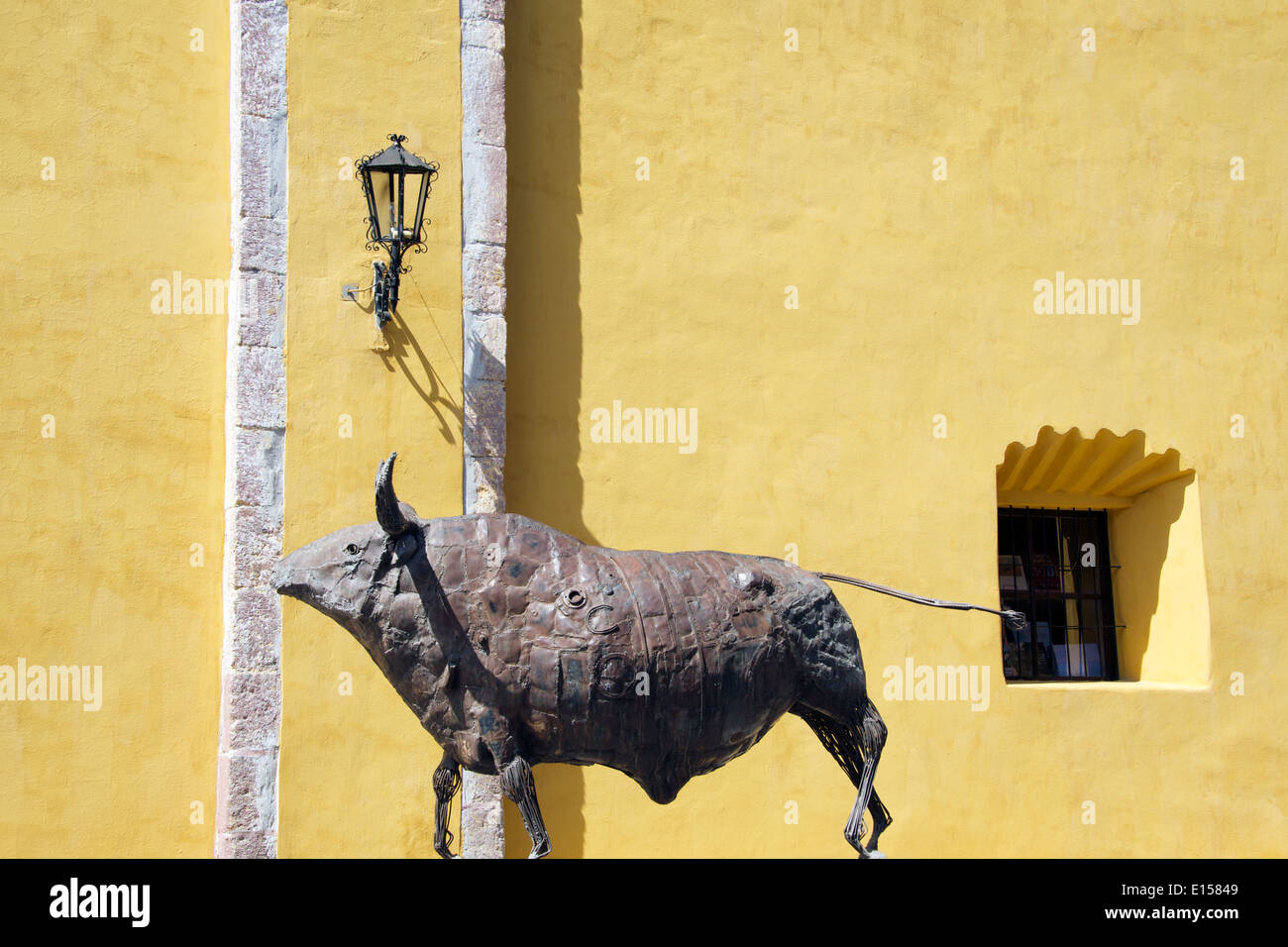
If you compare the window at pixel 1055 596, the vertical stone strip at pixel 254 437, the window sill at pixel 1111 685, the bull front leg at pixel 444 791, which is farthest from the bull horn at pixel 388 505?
the window at pixel 1055 596

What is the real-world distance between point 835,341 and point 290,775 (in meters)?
3.76

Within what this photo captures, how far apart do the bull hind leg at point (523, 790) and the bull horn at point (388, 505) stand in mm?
818

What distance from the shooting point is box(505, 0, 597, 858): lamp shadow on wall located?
23.0ft

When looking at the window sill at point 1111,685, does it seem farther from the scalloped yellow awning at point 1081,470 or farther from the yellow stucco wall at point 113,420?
the yellow stucco wall at point 113,420

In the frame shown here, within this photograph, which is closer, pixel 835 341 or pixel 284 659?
pixel 284 659

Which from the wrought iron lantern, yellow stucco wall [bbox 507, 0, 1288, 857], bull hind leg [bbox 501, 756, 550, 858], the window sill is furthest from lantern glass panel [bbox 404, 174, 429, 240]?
the window sill

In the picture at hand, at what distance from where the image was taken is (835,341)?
743cm

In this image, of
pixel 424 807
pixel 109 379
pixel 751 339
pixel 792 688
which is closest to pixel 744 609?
pixel 792 688

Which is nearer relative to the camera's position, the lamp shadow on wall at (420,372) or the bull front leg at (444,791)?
the bull front leg at (444,791)

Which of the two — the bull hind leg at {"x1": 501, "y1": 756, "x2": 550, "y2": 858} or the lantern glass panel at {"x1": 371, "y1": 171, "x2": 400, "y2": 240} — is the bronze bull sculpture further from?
the lantern glass panel at {"x1": 371, "y1": 171, "x2": 400, "y2": 240}

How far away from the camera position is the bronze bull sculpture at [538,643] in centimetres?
408

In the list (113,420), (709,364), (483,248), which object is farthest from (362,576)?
(709,364)

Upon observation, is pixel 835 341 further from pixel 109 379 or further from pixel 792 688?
pixel 109 379

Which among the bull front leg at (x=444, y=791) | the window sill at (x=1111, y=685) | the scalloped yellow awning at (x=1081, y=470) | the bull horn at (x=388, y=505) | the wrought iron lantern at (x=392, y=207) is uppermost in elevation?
the wrought iron lantern at (x=392, y=207)
